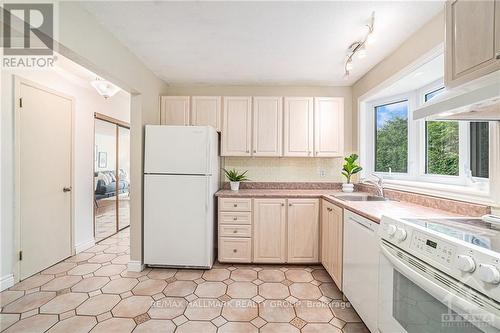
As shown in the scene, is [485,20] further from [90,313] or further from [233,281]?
[90,313]

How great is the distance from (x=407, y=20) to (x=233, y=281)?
Answer: 111 inches

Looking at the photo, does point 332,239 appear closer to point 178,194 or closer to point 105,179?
point 178,194

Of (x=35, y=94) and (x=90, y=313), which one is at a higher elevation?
(x=35, y=94)

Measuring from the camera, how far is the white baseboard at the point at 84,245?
3087 mm

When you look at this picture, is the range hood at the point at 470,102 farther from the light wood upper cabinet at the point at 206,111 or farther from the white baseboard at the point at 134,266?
the white baseboard at the point at 134,266

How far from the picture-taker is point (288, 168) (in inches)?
132

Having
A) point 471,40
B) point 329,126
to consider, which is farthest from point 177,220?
point 471,40

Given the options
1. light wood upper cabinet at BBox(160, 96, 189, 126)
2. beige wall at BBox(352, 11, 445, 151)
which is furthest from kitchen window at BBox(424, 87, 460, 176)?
light wood upper cabinet at BBox(160, 96, 189, 126)

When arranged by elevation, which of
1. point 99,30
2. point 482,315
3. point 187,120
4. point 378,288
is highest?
point 99,30

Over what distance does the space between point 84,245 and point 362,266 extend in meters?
3.54

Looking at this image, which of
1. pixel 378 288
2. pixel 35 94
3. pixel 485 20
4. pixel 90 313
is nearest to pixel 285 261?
pixel 378 288

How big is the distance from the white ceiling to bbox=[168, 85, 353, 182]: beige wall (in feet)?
1.47

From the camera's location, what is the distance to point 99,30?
6.23 feet

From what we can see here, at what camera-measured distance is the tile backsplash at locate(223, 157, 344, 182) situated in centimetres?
333
